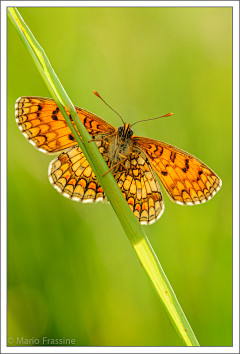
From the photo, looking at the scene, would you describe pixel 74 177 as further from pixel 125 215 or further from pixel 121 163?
pixel 125 215

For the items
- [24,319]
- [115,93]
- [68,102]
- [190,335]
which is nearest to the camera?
[190,335]

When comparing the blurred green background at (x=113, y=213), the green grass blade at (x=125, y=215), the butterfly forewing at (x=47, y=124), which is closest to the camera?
the green grass blade at (x=125, y=215)

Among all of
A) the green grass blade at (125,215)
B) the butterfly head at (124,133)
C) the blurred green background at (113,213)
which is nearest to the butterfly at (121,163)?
the butterfly head at (124,133)

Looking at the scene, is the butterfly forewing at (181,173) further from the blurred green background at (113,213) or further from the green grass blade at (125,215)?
the green grass blade at (125,215)

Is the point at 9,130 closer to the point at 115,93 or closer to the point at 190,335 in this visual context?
the point at 115,93

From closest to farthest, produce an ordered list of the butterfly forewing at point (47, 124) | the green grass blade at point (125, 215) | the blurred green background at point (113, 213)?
the green grass blade at point (125, 215) < the butterfly forewing at point (47, 124) < the blurred green background at point (113, 213)

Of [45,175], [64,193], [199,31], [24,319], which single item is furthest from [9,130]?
[199,31]
